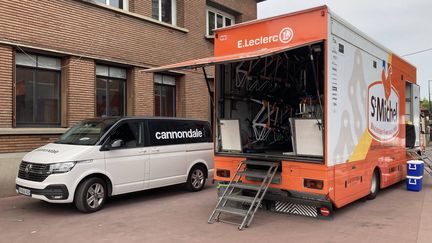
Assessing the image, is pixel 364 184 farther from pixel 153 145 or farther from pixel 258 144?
pixel 153 145

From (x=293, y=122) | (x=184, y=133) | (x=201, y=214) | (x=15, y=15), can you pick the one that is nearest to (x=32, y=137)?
(x=15, y=15)

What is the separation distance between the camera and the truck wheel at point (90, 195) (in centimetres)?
761

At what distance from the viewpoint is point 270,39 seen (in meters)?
7.28

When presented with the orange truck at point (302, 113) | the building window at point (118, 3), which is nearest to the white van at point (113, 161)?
the orange truck at point (302, 113)

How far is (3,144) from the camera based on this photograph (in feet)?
31.6

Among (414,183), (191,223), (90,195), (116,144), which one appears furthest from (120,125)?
(414,183)

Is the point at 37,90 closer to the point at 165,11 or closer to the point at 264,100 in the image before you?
the point at 165,11

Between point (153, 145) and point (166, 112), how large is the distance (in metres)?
5.98

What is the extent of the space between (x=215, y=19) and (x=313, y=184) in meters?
12.1

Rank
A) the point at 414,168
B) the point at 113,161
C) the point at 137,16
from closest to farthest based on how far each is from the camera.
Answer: the point at 113,161, the point at 414,168, the point at 137,16

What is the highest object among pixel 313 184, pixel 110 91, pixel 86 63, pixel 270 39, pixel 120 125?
pixel 86 63

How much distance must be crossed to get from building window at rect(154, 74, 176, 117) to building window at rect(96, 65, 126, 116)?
149cm

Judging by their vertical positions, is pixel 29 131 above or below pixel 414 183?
above

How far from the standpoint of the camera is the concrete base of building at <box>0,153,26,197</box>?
31.2ft
